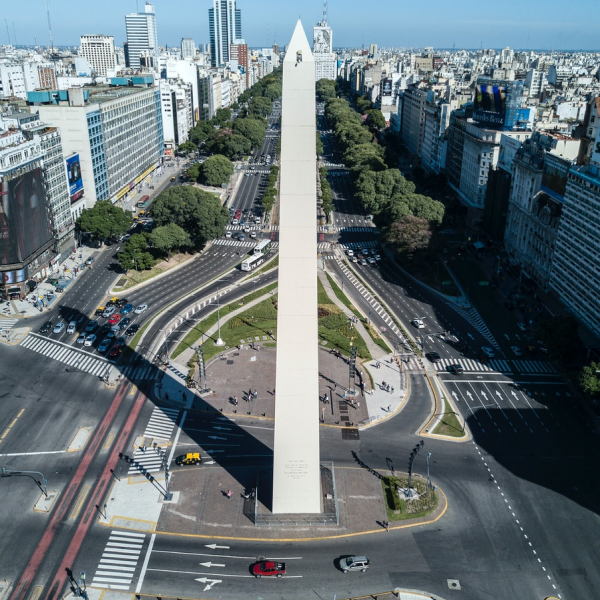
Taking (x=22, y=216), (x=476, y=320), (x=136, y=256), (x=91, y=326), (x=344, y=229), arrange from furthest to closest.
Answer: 1. (x=344, y=229)
2. (x=136, y=256)
3. (x=22, y=216)
4. (x=476, y=320)
5. (x=91, y=326)

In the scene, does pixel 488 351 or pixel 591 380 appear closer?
pixel 591 380

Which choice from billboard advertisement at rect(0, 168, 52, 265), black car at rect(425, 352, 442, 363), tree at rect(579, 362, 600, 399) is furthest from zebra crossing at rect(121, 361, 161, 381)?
tree at rect(579, 362, 600, 399)

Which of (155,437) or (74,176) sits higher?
(74,176)

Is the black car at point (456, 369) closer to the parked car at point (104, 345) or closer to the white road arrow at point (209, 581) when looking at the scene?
the white road arrow at point (209, 581)

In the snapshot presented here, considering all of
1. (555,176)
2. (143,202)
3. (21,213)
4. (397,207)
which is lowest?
(143,202)

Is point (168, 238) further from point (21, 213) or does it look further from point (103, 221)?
point (21, 213)

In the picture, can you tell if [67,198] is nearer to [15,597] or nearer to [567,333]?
[15,597]

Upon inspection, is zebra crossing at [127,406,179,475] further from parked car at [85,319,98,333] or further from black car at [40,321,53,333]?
black car at [40,321,53,333]

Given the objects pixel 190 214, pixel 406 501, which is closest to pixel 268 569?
pixel 406 501

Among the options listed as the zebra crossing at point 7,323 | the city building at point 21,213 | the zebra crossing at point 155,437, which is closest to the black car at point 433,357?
the zebra crossing at point 155,437
